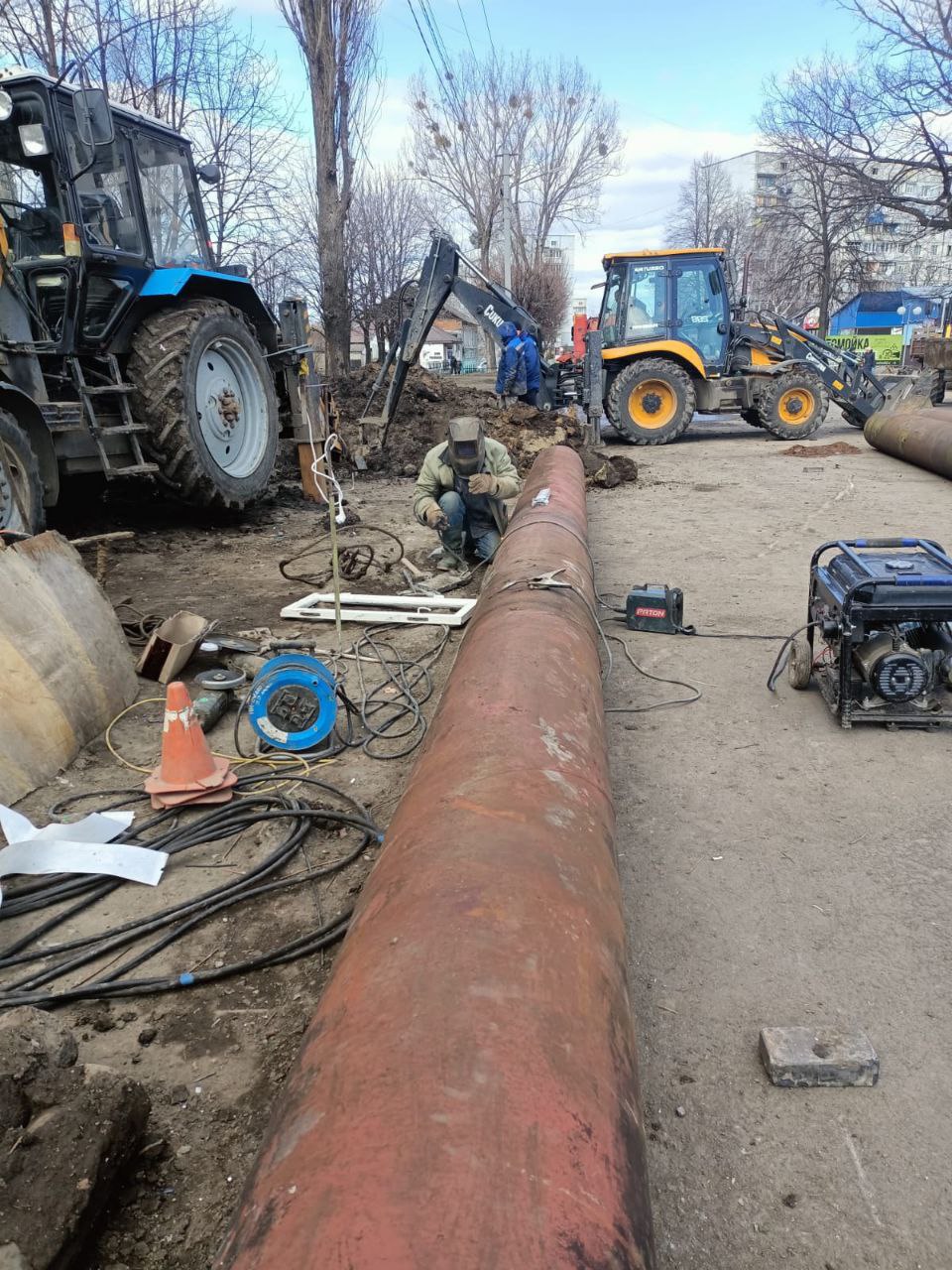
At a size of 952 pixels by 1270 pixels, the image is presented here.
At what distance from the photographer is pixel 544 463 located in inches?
269

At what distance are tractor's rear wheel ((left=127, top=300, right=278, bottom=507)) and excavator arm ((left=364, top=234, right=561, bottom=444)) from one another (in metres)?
2.85

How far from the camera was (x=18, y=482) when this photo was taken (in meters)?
4.89

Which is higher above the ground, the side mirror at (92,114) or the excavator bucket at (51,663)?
the side mirror at (92,114)

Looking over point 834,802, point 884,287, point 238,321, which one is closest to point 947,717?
point 834,802

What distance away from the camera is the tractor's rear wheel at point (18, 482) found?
4.75 metres

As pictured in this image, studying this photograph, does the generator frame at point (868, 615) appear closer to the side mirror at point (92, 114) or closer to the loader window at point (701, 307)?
the side mirror at point (92, 114)

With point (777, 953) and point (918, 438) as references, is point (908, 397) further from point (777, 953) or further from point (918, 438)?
point (777, 953)

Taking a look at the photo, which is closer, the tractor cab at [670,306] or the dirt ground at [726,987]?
the dirt ground at [726,987]

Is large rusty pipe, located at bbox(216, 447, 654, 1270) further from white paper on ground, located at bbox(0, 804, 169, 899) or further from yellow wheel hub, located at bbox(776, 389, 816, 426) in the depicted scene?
yellow wheel hub, located at bbox(776, 389, 816, 426)

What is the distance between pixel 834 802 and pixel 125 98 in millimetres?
15130

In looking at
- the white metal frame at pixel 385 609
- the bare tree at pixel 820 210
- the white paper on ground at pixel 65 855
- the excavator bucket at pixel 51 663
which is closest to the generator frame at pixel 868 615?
the white metal frame at pixel 385 609

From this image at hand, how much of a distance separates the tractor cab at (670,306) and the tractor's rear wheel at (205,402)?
6406 mm

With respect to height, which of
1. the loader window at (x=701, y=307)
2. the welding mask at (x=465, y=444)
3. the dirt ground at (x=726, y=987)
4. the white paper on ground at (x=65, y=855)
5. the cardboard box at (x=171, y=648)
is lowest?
the dirt ground at (x=726, y=987)

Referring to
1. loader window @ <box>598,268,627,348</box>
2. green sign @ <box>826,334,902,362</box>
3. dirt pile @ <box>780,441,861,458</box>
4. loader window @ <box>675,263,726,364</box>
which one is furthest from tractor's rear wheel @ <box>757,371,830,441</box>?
green sign @ <box>826,334,902,362</box>
